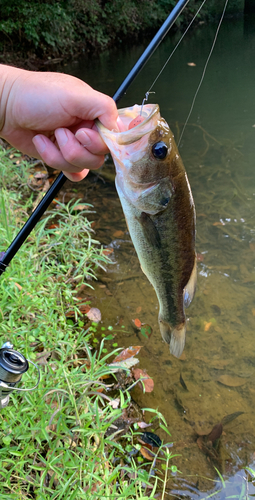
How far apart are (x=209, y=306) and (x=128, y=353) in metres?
1.08

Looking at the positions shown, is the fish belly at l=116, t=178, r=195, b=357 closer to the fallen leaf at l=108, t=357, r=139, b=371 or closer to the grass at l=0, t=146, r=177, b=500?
the grass at l=0, t=146, r=177, b=500

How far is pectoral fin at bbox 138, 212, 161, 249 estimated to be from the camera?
143cm

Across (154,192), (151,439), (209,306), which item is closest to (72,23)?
(209,306)

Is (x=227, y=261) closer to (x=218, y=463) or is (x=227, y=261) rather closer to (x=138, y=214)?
(x=218, y=463)

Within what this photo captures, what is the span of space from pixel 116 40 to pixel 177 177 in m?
17.9

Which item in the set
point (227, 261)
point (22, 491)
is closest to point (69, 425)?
point (22, 491)

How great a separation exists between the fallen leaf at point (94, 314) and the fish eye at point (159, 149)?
2.12 meters

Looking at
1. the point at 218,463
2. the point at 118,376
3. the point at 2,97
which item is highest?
the point at 2,97

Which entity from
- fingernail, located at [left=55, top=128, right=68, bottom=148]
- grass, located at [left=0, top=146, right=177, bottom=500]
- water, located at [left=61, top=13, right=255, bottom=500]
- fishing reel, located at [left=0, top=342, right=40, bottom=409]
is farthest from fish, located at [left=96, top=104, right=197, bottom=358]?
water, located at [left=61, top=13, right=255, bottom=500]

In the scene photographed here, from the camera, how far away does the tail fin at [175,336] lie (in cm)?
172

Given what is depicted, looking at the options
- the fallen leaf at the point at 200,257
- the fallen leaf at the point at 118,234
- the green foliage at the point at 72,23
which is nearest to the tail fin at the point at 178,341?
the fallen leaf at the point at 200,257

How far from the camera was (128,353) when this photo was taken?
2.86 meters

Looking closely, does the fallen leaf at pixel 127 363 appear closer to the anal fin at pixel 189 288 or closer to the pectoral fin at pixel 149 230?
the anal fin at pixel 189 288

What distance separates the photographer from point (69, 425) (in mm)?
1975
